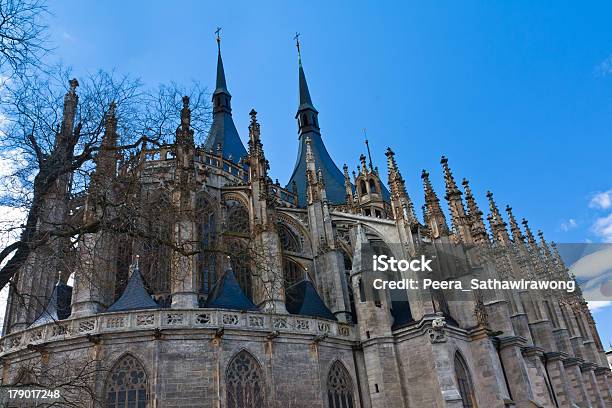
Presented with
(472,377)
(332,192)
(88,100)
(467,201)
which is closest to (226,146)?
(332,192)

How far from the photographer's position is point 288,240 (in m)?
23.1

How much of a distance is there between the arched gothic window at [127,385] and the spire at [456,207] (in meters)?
15.6

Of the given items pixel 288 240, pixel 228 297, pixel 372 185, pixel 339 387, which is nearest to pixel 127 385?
pixel 228 297

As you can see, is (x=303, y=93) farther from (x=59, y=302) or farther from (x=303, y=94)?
(x=59, y=302)

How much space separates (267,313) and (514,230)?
23912 millimetres

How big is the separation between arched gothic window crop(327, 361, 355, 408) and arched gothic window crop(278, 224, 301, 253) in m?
6.55

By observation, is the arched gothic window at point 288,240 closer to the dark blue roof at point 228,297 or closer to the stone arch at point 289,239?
the stone arch at point 289,239

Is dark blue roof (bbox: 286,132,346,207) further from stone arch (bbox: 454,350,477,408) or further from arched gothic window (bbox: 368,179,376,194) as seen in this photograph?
stone arch (bbox: 454,350,477,408)

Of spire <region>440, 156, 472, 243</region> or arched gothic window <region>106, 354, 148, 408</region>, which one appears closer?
arched gothic window <region>106, 354, 148, 408</region>

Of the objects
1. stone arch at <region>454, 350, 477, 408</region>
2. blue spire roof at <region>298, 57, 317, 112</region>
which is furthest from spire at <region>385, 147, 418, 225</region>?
blue spire roof at <region>298, 57, 317, 112</region>

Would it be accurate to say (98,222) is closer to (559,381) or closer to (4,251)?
(4,251)

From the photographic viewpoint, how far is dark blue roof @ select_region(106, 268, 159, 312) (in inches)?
609

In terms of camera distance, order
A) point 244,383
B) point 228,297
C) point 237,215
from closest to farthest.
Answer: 1. point 244,383
2. point 228,297
3. point 237,215

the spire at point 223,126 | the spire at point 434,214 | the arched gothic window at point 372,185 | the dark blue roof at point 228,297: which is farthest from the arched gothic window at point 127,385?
the arched gothic window at point 372,185
